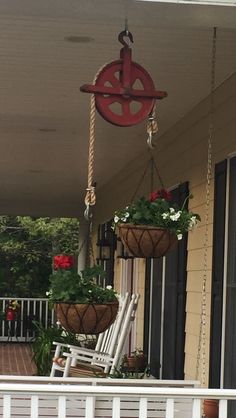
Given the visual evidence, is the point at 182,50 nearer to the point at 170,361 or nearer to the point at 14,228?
the point at 170,361

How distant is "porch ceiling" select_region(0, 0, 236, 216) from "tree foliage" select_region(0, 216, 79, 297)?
40.2ft

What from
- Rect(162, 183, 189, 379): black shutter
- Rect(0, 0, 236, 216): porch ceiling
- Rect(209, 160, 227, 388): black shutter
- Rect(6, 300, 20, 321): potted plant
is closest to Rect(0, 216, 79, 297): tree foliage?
Rect(6, 300, 20, 321): potted plant

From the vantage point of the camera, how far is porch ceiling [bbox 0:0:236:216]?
3248 millimetres

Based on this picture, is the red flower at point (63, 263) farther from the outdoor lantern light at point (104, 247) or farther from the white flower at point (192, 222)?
the outdoor lantern light at point (104, 247)

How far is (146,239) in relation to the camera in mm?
4160

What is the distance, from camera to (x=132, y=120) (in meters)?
3.30

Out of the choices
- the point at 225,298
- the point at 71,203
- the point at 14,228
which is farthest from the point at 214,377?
the point at 14,228

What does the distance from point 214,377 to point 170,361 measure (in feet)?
4.86

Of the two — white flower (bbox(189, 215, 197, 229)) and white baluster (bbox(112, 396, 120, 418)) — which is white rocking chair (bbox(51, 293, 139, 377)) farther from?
white baluster (bbox(112, 396, 120, 418))

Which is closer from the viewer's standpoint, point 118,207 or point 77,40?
point 77,40

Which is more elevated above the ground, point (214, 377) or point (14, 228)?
point (14, 228)

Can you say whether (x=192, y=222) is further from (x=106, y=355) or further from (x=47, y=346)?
(x=47, y=346)

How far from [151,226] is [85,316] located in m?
0.58

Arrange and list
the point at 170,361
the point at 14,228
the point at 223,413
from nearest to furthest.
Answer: the point at 223,413, the point at 170,361, the point at 14,228
